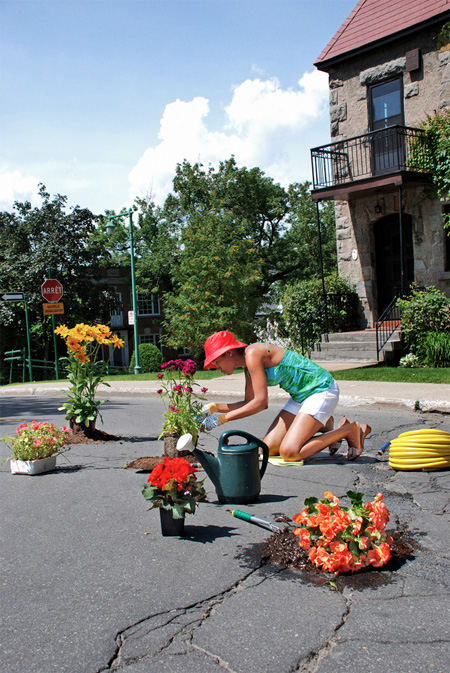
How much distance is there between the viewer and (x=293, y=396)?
6355 mm

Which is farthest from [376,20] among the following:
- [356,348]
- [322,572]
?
[322,572]

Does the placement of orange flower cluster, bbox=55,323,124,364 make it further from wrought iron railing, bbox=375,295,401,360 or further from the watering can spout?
wrought iron railing, bbox=375,295,401,360

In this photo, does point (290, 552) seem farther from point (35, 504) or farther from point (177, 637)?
point (35, 504)

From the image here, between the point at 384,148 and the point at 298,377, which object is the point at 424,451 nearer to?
the point at 298,377

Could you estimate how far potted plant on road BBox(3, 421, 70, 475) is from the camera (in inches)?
254

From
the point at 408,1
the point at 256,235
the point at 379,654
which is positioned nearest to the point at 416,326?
the point at 408,1

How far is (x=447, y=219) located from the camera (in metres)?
15.8

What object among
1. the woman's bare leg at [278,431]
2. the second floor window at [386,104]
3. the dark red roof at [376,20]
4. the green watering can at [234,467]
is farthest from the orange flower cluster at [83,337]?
the dark red roof at [376,20]

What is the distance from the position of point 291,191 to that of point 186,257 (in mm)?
11776

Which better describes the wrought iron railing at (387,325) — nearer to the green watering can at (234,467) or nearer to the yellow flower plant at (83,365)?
the yellow flower plant at (83,365)

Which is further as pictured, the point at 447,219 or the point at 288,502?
the point at 447,219

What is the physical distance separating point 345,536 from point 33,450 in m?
3.91

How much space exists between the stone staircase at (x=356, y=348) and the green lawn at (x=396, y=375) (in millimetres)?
1222

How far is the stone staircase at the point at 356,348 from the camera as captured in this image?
49.3 feet
